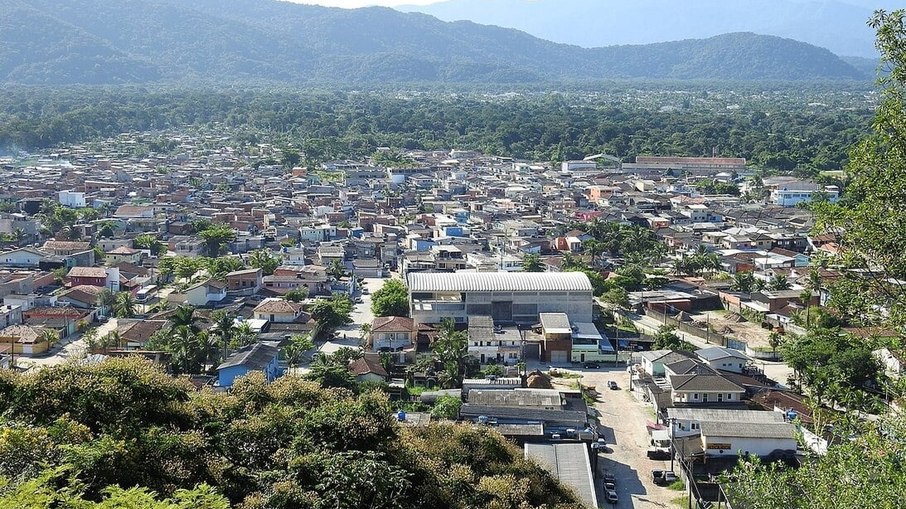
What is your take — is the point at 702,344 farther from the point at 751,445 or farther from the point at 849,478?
the point at 849,478

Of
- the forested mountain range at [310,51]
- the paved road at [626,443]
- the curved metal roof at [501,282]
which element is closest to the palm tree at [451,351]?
the curved metal roof at [501,282]

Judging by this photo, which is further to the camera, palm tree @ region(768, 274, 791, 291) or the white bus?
palm tree @ region(768, 274, 791, 291)

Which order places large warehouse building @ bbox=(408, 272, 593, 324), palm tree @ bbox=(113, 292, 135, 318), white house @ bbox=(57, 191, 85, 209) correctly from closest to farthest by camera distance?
large warehouse building @ bbox=(408, 272, 593, 324)
palm tree @ bbox=(113, 292, 135, 318)
white house @ bbox=(57, 191, 85, 209)

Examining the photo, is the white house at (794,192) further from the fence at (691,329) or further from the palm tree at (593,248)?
the fence at (691,329)

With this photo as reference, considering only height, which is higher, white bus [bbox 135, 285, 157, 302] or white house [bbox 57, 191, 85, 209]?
white house [bbox 57, 191, 85, 209]

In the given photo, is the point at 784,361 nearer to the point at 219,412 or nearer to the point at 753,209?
the point at 219,412

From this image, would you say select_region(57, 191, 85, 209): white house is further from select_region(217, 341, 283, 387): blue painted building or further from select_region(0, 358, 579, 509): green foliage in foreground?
select_region(0, 358, 579, 509): green foliage in foreground

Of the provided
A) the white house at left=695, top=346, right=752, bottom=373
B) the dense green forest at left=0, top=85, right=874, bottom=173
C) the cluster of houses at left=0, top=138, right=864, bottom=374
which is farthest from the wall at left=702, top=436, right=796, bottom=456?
the dense green forest at left=0, top=85, right=874, bottom=173

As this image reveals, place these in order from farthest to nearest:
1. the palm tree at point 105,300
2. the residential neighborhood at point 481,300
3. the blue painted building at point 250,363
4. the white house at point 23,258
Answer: the white house at point 23,258 < the palm tree at point 105,300 < the blue painted building at point 250,363 < the residential neighborhood at point 481,300
